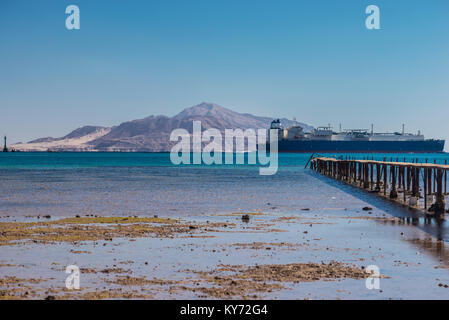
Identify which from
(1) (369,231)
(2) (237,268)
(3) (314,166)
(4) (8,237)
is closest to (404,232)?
(1) (369,231)

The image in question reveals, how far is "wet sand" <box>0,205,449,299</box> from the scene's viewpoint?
12.2 m

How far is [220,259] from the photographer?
620 inches

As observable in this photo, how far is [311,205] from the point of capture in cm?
3391

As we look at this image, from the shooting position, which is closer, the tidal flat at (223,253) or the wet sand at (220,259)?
the wet sand at (220,259)

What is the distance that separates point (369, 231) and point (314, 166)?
82.5 m

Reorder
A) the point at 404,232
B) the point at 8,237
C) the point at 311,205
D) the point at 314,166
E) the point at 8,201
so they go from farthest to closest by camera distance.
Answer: the point at 314,166 → the point at 8,201 → the point at 311,205 → the point at 404,232 → the point at 8,237

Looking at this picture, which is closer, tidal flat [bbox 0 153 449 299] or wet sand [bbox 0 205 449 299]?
wet sand [bbox 0 205 449 299]

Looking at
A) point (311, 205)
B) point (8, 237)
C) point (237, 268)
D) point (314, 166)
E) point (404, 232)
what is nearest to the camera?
point (237, 268)

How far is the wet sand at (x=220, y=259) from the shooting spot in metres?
12.2

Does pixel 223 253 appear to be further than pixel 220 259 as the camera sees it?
Yes
